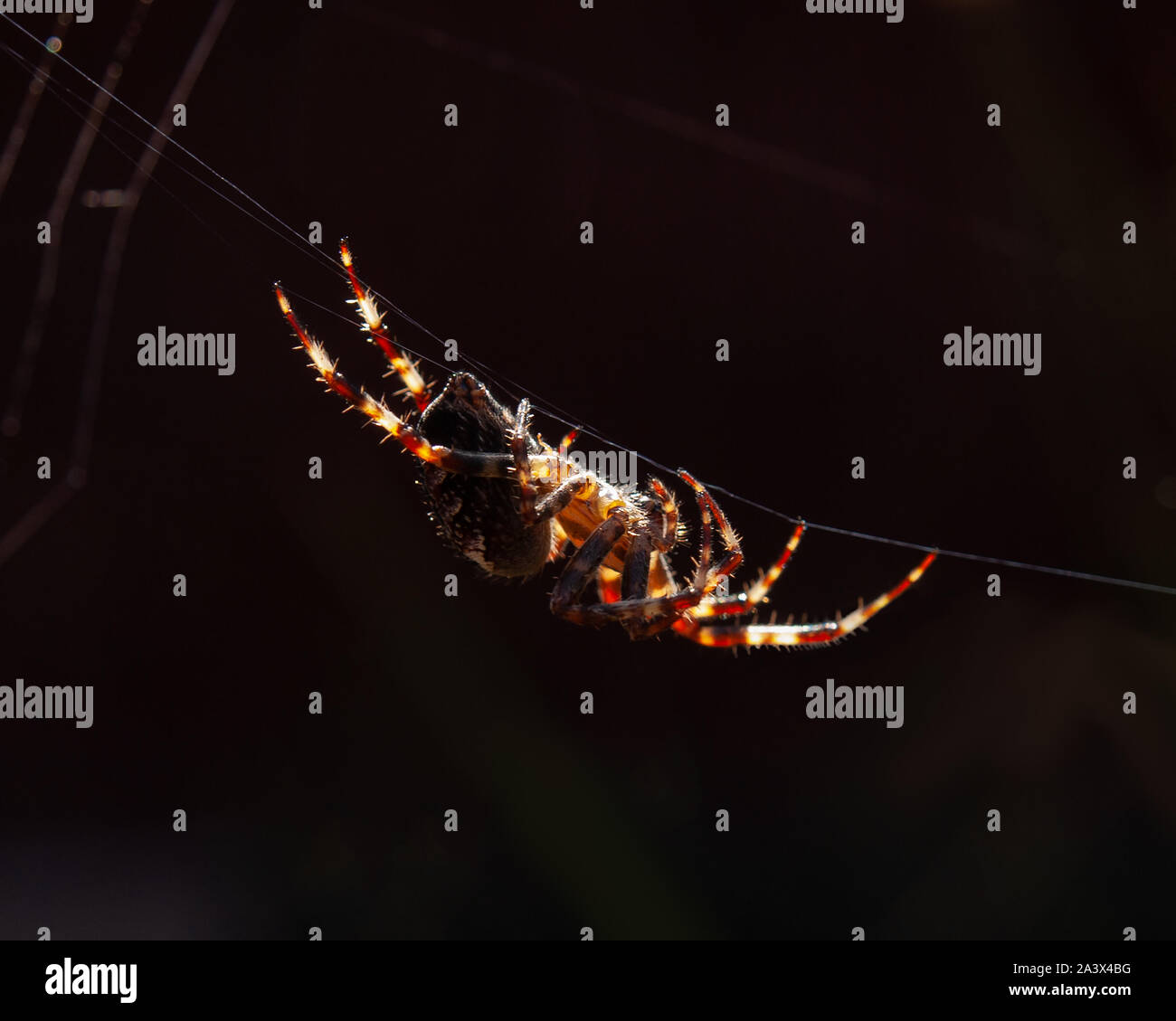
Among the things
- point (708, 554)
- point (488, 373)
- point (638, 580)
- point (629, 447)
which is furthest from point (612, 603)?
point (629, 447)

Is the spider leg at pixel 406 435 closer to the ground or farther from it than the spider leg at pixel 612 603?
farther from it

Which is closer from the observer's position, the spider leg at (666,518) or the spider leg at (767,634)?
the spider leg at (666,518)

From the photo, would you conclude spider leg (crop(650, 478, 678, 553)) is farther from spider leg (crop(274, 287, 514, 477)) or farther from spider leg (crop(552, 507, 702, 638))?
spider leg (crop(274, 287, 514, 477))

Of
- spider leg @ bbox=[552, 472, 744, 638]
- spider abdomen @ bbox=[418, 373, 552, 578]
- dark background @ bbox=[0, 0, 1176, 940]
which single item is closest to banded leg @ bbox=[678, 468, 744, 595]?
spider leg @ bbox=[552, 472, 744, 638]

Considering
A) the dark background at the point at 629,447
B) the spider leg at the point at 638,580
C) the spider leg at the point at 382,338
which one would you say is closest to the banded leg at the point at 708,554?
the spider leg at the point at 638,580

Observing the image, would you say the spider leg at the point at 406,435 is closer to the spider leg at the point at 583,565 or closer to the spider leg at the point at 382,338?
the spider leg at the point at 382,338

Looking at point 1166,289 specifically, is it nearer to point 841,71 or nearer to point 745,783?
point 841,71

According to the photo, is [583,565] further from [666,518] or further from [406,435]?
[406,435]
